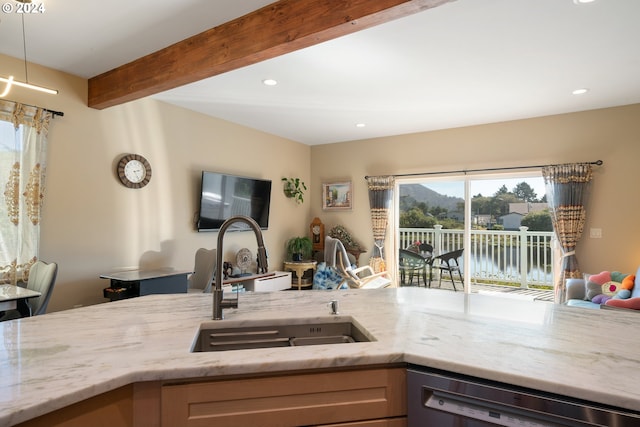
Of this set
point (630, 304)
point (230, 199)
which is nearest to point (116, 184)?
point (230, 199)

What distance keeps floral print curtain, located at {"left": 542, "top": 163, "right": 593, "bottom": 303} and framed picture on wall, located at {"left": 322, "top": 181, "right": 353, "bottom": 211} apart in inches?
110

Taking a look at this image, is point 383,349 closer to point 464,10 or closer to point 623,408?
point 623,408

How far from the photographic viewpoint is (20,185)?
2.99m

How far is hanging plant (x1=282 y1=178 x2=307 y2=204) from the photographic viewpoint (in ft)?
18.9

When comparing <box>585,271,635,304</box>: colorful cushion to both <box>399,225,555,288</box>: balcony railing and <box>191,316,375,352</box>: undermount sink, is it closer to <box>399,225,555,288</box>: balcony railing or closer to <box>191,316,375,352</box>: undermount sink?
<box>399,225,555,288</box>: balcony railing

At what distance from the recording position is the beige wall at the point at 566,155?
403 centimetres

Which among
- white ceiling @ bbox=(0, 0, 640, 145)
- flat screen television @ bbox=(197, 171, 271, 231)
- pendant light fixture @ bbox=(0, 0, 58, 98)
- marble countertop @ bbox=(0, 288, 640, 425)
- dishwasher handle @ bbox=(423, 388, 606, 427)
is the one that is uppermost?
white ceiling @ bbox=(0, 0, 640, 145)

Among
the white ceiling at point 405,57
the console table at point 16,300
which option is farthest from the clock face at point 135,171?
the console table at point 16,300

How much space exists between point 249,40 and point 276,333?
1811mm

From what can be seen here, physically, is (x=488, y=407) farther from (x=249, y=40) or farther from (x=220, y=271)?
(x=249, y=40)

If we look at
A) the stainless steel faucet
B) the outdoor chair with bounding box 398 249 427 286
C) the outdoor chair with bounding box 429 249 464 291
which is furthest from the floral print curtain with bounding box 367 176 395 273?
the stainless steel faucet

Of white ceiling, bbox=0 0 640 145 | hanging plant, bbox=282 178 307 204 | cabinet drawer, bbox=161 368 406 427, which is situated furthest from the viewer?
hanging plant, bbox=282 178 307 204

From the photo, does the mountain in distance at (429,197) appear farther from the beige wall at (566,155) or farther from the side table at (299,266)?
the side table at (299,266)

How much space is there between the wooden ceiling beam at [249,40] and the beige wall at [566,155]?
11.4 ft
